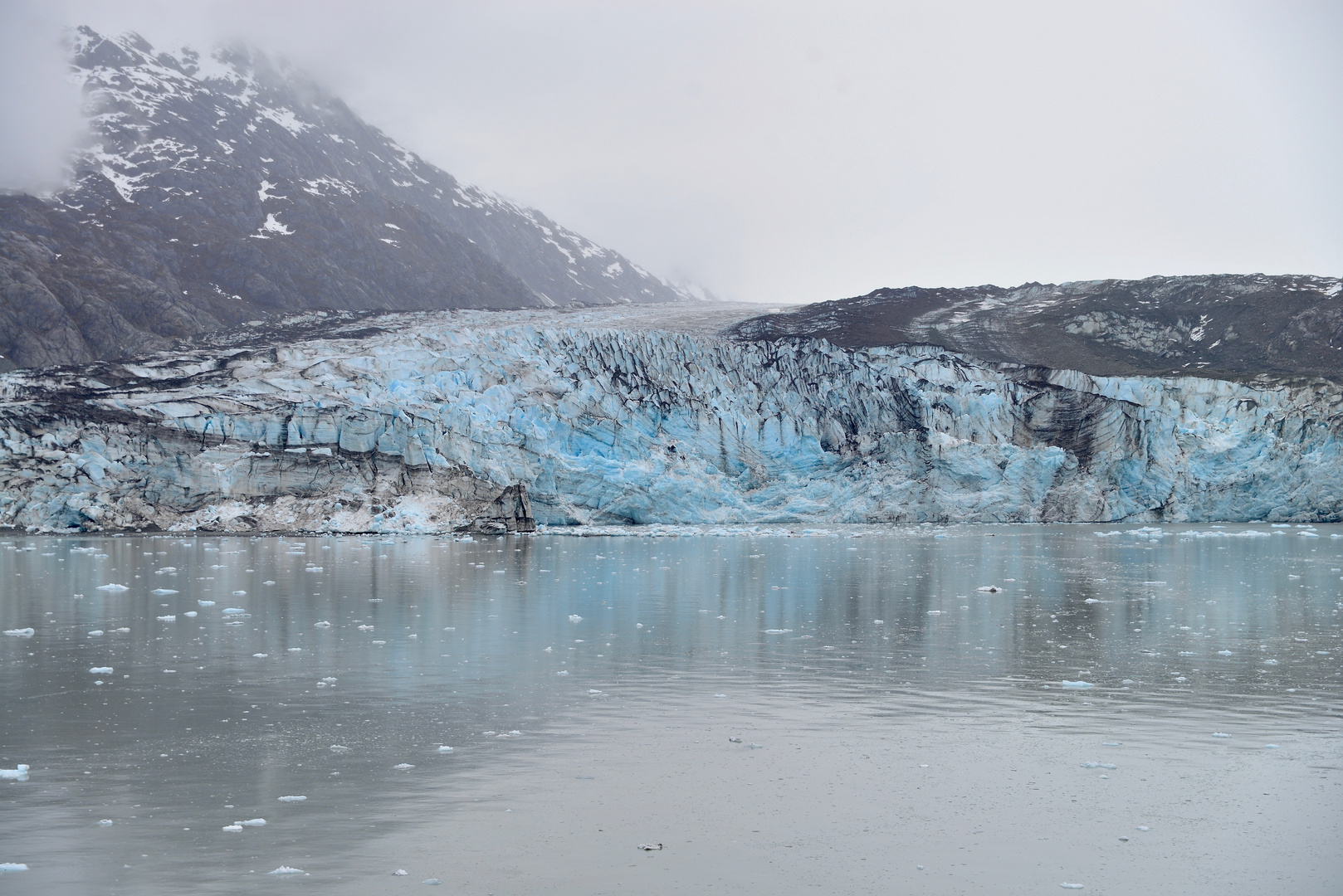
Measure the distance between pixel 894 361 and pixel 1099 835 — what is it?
3318 cm

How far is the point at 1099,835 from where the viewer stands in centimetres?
468

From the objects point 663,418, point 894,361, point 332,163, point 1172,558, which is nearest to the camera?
point 1172,558

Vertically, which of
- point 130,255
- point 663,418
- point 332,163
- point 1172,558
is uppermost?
point 332,163

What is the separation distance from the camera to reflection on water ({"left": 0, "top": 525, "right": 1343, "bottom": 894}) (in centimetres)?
496

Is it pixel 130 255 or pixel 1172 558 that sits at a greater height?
pixel 130 255

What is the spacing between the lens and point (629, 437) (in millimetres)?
32594

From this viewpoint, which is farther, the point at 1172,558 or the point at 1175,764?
the point at 1172,558

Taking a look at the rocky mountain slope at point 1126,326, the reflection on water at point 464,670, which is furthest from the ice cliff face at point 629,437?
the reflection on water at point 464,670

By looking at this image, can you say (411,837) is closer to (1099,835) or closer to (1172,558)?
(1099,835)

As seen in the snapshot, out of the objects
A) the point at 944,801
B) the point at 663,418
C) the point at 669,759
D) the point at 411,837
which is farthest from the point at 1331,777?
the point at 663,418

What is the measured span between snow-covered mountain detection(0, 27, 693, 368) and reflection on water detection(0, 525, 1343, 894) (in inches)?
1592

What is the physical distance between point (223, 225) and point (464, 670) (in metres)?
65.8

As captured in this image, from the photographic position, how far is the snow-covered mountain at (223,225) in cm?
5341

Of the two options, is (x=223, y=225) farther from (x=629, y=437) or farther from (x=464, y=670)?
(x=464, y=670)
